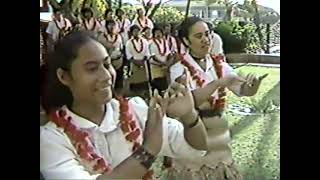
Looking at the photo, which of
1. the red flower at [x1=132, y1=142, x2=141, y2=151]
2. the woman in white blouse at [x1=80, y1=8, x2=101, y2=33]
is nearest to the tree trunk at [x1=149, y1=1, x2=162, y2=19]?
the woman in white blouse at [x1=80, y1=8, x2=101, y2=33]

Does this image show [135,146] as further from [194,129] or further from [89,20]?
[89,20]

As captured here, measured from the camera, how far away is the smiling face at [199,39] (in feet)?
6.23

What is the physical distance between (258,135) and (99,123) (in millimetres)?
478

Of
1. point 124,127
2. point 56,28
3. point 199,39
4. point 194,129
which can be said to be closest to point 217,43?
point 199,39

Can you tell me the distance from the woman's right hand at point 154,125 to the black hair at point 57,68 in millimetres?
236

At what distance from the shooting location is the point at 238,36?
1.91 metres

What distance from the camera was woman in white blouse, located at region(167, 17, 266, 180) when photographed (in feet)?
6.23

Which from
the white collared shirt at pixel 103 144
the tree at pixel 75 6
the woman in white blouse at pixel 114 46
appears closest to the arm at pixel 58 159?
the white collared shirt at pixel 103 144

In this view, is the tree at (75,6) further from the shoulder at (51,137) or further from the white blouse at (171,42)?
the shoulder at (51,137)

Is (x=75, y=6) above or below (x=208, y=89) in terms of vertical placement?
above

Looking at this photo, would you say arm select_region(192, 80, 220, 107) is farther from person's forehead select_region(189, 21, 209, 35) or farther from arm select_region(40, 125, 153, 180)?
arm select_region(40, 125, 153, 180)

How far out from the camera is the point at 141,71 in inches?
73.5

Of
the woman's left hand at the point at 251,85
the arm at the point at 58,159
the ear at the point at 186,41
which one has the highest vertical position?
the ear at the point at 186,41
